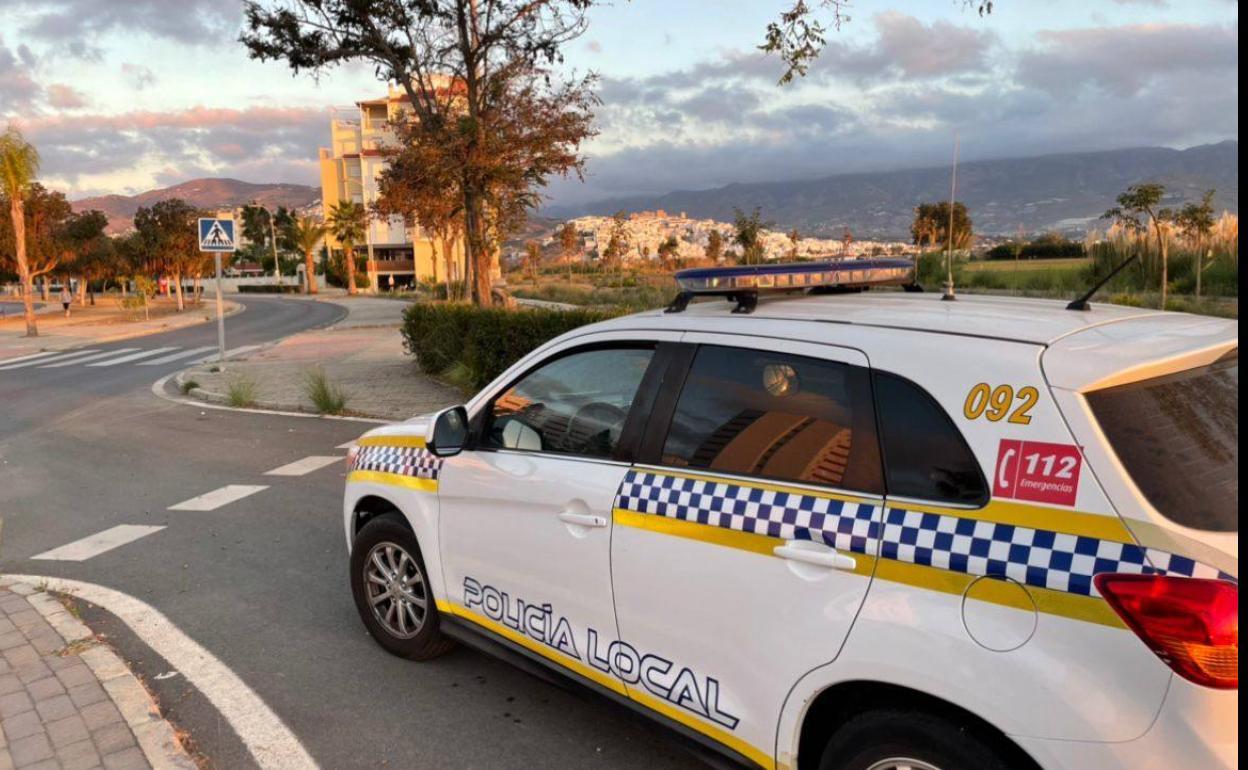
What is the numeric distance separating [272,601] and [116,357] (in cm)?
2015

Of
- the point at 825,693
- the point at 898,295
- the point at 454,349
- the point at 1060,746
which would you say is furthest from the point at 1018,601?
the point at 454,349

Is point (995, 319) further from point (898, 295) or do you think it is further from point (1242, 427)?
point (1242, 427)

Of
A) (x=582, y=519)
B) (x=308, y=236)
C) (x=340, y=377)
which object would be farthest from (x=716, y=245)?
(x=582, y=519)

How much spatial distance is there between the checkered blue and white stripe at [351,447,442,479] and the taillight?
2.75 metres

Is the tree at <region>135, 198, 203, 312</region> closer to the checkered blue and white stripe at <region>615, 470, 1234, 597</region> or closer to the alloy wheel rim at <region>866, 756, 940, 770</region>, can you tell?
the checkered blue and white stripe at <region>615, 470, 1234, 597</region>

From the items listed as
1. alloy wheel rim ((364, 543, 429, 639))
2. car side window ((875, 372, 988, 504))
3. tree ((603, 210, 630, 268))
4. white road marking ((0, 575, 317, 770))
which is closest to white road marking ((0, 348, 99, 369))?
white road marking ((0, 575, 317, 770))

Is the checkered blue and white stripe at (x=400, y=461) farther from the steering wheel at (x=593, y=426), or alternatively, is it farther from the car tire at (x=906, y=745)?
the car tire at (x=906, y=745)

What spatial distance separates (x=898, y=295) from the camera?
3.32m

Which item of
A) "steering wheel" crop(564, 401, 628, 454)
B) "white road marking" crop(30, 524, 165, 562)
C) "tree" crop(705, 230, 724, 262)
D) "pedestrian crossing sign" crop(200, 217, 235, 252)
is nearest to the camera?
"steering wheel" crop(564, 401, 628, 454)

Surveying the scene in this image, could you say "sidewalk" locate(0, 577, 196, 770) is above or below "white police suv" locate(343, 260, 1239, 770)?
below

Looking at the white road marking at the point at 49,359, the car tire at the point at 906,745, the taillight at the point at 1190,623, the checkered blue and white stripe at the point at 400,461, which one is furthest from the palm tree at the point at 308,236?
the taillight at the point at 1190,623

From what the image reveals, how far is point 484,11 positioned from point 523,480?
45.4 feet

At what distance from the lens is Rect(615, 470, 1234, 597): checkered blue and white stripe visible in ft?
6.21

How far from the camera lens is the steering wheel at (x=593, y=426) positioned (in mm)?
3143
